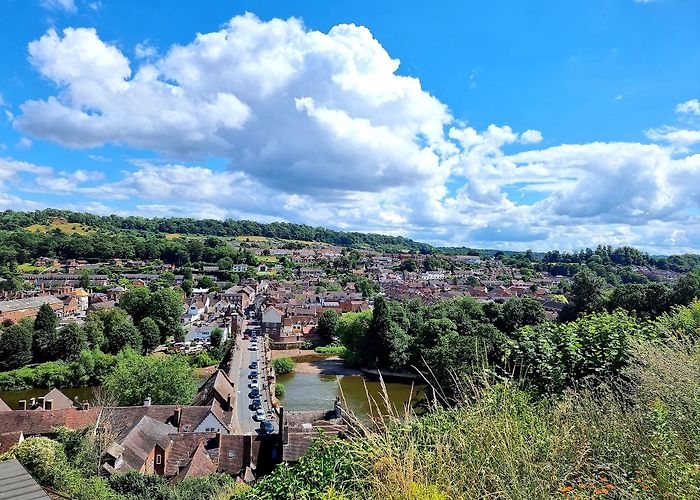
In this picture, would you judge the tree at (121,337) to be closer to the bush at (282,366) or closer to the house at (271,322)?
the bush at (282,366)

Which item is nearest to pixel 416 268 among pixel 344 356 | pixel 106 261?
pixel 106 261

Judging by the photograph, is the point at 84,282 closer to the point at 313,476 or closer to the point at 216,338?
the point at 216,338

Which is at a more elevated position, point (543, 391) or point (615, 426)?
point (615, 426)

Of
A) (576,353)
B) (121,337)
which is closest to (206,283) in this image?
(121,337)

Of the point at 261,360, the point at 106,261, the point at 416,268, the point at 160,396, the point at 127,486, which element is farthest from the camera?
the point at 416,268

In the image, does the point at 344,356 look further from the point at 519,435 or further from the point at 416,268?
the point at 416,268

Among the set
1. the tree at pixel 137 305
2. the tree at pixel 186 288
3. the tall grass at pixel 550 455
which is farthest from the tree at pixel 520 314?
the tree at pixel 186 288
